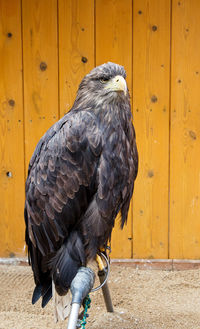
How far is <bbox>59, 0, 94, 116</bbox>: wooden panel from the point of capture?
10.3 feet

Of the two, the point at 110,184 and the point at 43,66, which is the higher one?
the point at 43,66

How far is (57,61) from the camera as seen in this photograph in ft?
10.5

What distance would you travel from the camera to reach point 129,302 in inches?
113

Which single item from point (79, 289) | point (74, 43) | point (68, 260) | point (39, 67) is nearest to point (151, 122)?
point (74, 43)

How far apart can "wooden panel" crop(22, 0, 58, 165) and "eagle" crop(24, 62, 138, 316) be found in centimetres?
116

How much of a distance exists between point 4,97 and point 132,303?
6.08 feet

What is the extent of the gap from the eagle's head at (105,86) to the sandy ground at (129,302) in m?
1.38

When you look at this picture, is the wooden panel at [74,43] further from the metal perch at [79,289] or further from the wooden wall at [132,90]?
the metal perch at [79,289]

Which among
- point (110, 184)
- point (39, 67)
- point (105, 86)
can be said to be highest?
point (39, 67)

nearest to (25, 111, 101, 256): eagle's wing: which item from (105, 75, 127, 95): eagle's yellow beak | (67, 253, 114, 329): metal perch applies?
(105, 75, 127, 95): eagle's yellow beak

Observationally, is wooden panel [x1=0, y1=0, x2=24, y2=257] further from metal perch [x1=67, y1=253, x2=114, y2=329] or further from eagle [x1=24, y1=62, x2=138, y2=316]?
metal perch [x1=67, y1=253, x2=114, y2=329]

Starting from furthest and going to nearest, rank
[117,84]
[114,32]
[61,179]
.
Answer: [114,32] → [61,179] → [117,84]

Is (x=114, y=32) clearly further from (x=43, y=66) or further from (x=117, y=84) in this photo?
(x=117, y=84)

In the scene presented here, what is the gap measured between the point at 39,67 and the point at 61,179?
4.88 feet
